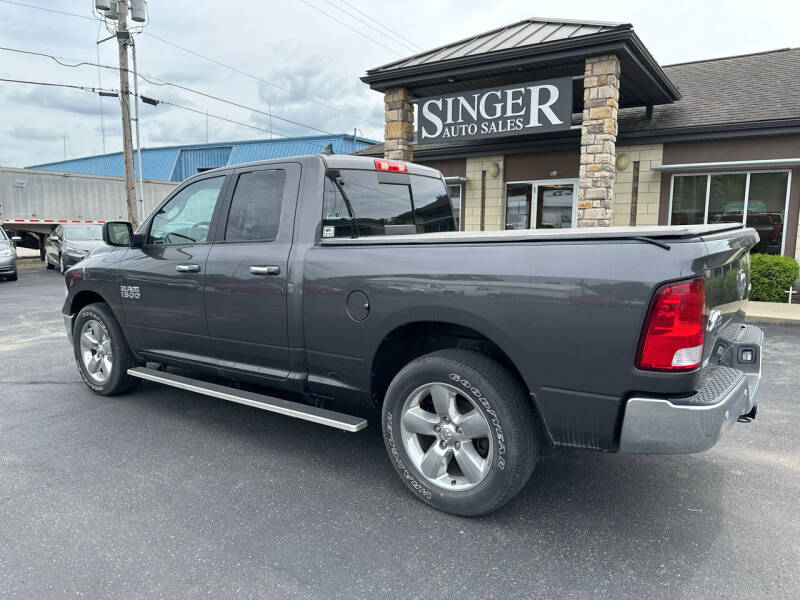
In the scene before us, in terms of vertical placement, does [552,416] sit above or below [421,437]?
above

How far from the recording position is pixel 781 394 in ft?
16.9

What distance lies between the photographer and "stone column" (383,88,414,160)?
11.8m

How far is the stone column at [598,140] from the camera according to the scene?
952 centimetres

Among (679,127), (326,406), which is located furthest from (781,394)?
(679,127)

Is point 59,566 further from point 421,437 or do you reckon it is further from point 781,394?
point 781,394

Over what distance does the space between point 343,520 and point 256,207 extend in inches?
84.0

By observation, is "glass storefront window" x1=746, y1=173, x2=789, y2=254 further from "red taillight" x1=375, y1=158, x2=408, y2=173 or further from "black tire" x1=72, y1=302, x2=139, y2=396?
"black tire" x1=72, y1=302, x2=139, y2=396

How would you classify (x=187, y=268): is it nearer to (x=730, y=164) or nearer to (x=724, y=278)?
(x=724, y=278)

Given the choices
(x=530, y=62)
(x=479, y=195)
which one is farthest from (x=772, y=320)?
(x=479, y=195)

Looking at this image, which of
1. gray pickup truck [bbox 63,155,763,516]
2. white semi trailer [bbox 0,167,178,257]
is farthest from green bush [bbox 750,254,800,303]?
white semi trailer [bbox 0,167,178,257]

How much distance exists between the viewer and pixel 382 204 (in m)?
4.12

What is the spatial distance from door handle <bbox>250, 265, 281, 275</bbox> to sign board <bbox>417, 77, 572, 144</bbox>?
8.01m

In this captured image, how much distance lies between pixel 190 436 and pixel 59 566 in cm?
159

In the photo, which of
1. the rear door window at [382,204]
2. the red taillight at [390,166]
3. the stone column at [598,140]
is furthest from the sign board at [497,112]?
the red taillight at [390,166]
